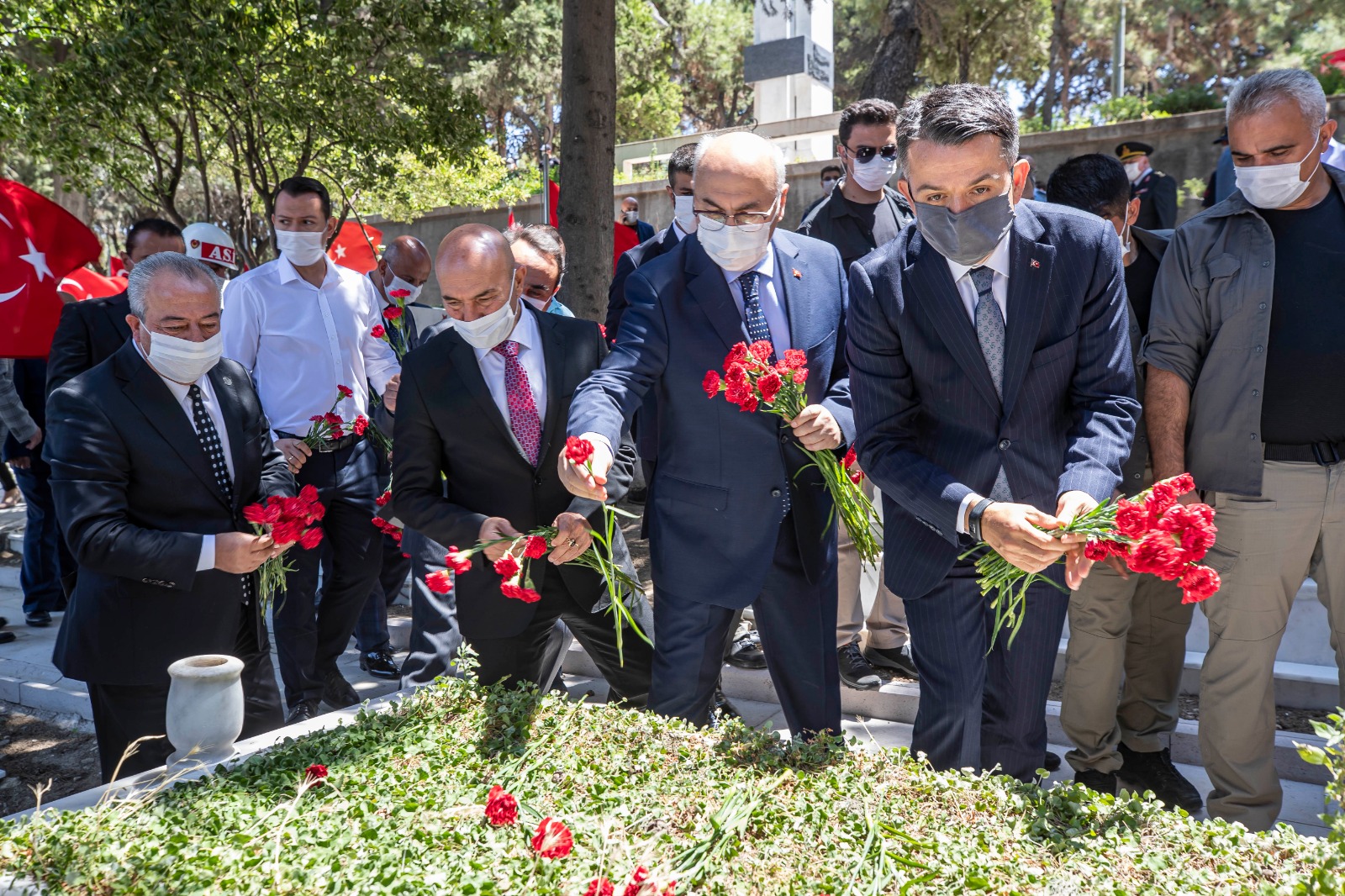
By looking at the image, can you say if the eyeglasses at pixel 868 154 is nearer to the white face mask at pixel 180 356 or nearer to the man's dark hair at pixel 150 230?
the white face mask at pixel 180 356

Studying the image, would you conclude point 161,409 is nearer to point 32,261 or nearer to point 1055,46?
point 32,261

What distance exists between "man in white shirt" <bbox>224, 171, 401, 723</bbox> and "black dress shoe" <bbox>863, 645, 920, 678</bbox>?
2663 millimetres

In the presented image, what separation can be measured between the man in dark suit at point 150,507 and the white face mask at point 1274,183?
3.52 meters

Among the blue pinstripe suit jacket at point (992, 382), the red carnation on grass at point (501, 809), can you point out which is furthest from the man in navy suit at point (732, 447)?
the red carnation on grass at point (501, 809)

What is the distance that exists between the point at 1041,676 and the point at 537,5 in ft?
97.1

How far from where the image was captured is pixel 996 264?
2920 mm

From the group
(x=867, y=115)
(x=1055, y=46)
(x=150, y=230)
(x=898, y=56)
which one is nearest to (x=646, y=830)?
(x=867, y=115)

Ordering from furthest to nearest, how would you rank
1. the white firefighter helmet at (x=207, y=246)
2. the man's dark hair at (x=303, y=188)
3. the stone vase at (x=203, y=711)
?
the white firefighter helmet at (x=207, y=246), the man's dark hair at (x=303, y=188), the stone vase at (x=203, y=711)

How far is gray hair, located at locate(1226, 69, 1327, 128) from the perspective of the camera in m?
3.32

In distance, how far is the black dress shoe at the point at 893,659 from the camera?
207 inches

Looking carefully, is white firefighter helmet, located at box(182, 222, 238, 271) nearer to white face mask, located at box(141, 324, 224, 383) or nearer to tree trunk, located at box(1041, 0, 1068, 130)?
white face mask, located at box(141, 324, 224, 383)

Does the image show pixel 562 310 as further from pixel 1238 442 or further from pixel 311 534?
pixel 1238 442

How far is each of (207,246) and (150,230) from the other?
1.29ft

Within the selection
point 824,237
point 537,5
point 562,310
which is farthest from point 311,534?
point 537,5
